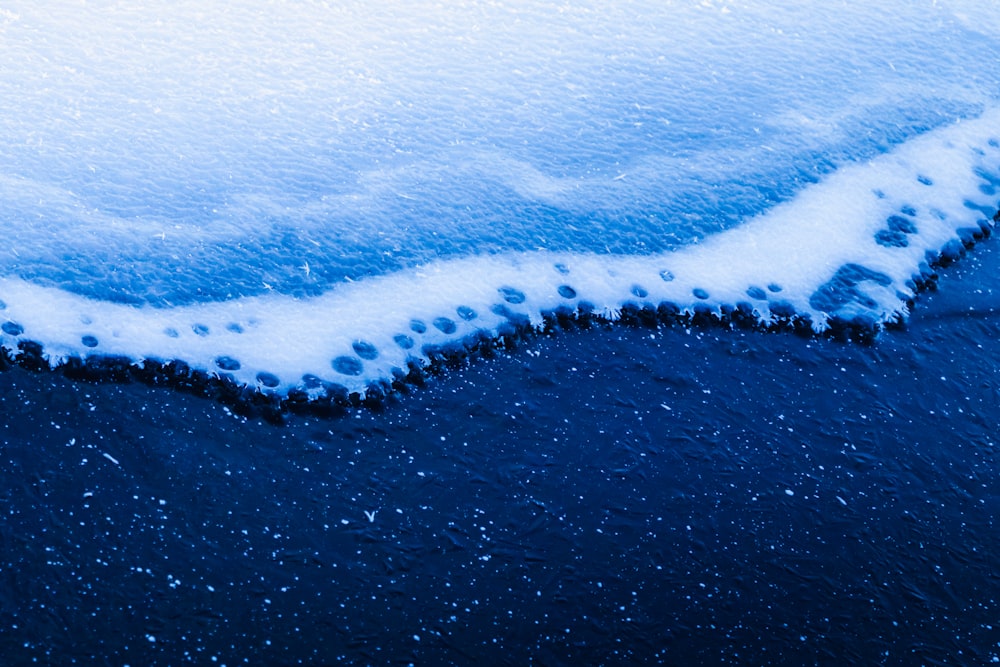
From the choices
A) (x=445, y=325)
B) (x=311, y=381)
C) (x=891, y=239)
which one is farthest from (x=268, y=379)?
(x=891, y=239)

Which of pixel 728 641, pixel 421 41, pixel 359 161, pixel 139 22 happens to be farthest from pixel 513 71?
pixel 728 641

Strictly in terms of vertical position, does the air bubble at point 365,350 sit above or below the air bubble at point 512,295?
below

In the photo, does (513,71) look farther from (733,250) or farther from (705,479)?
(705,479)

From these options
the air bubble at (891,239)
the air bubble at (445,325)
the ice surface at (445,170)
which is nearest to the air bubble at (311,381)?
the ice surface at (445,170)

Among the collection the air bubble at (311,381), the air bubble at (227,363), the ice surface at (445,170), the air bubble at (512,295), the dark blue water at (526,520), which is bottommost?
the dark blue water at (526,520)

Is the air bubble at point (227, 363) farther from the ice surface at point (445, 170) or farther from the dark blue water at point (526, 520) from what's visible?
the dark blue water at point (526, 520)

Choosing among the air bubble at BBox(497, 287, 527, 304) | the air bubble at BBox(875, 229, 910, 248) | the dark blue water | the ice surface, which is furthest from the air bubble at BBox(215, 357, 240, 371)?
the air bubble at BBox(875, 229, 910, 248)

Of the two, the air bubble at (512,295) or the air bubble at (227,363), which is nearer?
the air bubble at (227,363)

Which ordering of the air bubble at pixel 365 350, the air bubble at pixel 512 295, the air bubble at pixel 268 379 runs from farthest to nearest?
the air bubble at pixel 512 295
the air bubble at pixel 365 350
the air bubble at pixel 268 379

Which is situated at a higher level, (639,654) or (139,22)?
(139,22)
